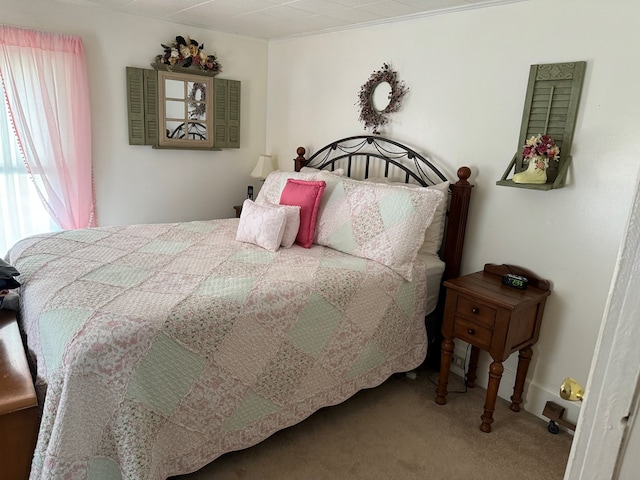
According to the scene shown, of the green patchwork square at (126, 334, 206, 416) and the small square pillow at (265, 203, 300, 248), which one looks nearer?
the green patchwork square at (126, 334, 206, 416)

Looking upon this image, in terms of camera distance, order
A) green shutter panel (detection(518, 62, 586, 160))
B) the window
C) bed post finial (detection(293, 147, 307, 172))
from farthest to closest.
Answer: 1. bed post finial (detection(293, 147, 307, 172))
2. the window
3. green shutter panel (detection(518, 62, 586, 160))

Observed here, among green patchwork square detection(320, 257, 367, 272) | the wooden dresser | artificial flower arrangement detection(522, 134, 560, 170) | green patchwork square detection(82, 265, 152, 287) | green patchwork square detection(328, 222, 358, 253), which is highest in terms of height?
artificial flower arrangement detection(522, 134, 560, 170)

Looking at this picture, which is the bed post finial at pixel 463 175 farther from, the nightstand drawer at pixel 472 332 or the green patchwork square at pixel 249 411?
the green patchwork square at pixel 249 411

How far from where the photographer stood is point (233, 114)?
158 inches

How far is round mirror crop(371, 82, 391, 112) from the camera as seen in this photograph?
311 centimetres

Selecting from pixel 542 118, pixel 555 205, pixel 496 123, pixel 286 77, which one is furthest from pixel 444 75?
pixel 286 77

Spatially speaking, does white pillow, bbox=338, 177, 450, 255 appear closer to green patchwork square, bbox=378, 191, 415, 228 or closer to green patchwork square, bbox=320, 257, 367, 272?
green patchwork square, bbox=378, 191, 415, 228

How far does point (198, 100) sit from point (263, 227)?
69.2 inches

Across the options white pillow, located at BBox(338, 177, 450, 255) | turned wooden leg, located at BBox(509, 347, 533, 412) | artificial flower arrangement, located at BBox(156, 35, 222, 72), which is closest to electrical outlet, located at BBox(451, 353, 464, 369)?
turned wooden leg, located at BBox(509, 347, 533, 412)

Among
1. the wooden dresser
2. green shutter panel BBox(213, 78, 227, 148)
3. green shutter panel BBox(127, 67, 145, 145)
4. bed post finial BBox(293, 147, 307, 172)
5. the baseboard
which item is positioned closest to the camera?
the wooden dresser

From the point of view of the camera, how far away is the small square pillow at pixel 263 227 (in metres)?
2.60

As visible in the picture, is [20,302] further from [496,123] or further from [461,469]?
[496,123]

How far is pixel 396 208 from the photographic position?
2529 millimetres

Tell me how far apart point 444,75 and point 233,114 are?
2.01 m
